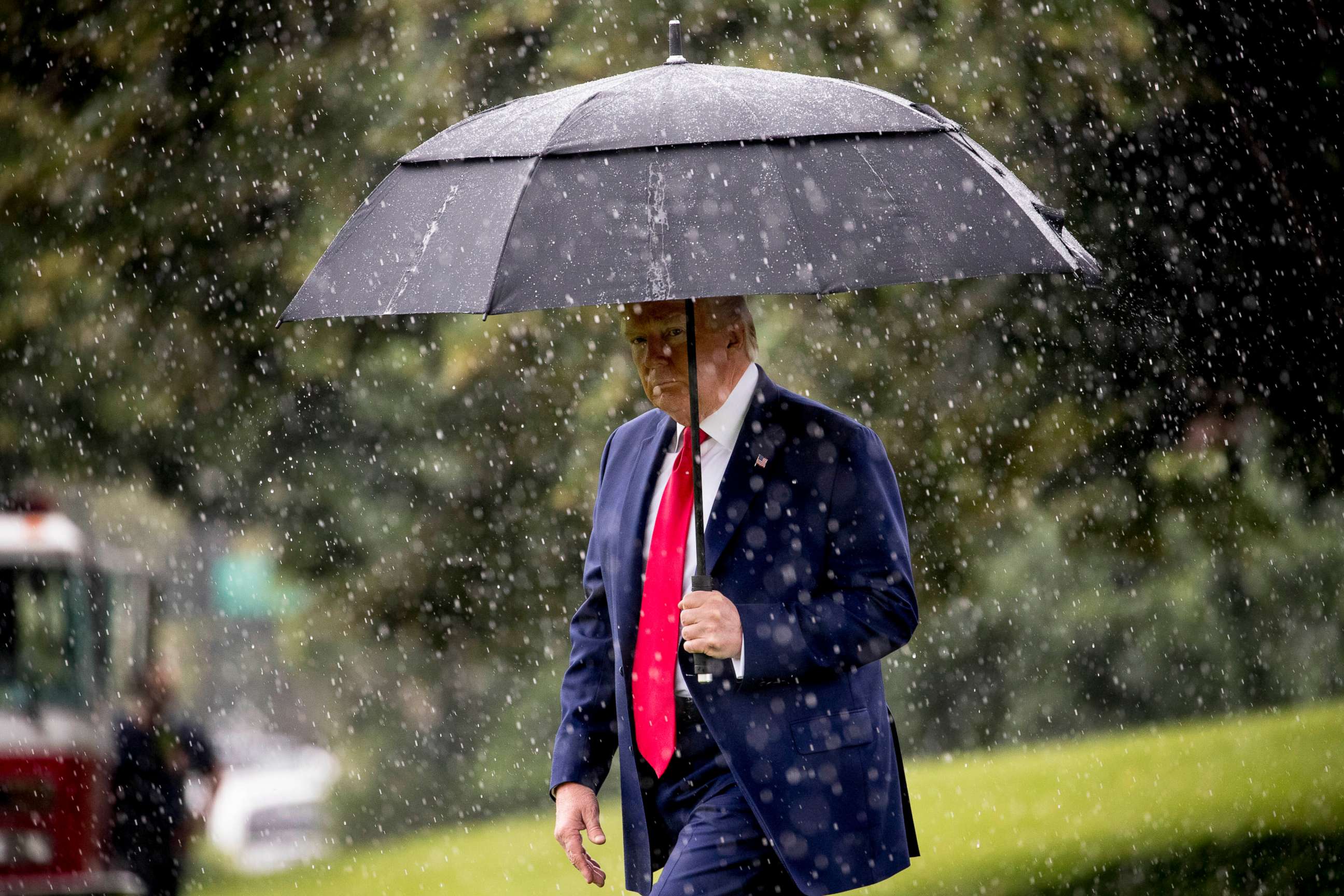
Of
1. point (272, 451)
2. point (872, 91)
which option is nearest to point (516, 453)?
point (272, 451)

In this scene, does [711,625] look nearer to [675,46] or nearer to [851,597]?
[851,597]

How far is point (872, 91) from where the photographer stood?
3.56 m

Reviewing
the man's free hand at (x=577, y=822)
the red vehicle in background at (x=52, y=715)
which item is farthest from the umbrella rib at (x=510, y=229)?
the red vehicle in background at (x=52, y=715)

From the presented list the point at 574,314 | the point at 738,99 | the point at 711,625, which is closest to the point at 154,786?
the point at 574,314

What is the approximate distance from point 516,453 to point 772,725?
23.2ft

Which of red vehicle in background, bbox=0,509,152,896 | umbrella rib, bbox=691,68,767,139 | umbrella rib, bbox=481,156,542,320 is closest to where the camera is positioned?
umbrella rib, bbox=481,156,542,320

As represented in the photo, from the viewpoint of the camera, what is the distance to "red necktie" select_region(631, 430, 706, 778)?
349 centimetres

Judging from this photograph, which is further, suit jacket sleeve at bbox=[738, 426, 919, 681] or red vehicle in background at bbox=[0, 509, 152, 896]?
red vehicle in background at bbox=[0, 509, 152, 896]

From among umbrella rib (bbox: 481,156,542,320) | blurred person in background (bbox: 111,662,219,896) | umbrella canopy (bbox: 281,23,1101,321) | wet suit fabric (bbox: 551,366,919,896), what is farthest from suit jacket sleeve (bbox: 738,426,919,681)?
blurred person in background (bbox: 111,662,219,896)

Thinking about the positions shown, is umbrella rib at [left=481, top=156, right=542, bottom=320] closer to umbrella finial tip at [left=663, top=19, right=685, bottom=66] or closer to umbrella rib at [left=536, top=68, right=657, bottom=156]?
umbrella rib at [left=536, top=68, right=657, bottom=156]

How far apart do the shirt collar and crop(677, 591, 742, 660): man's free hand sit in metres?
0.37

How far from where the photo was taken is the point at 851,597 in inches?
135

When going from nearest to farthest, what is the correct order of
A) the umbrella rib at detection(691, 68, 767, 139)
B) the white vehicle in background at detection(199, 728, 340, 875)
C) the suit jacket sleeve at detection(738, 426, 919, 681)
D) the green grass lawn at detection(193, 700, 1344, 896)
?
1. the umbrella rib at detection(691, 68, 767, 139)
2. the suit jacket sleeve at detection(738, 426, 919, 681)
3. the green grass lawn at detection(193, 700, 1344, 896)
4. the white vehicle in background at detection(199, 728, 340, 875)

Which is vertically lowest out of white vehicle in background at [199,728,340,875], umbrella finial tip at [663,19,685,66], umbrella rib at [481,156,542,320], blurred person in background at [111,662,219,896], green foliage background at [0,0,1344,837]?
white vehicle in background at [199,728,340,875]
